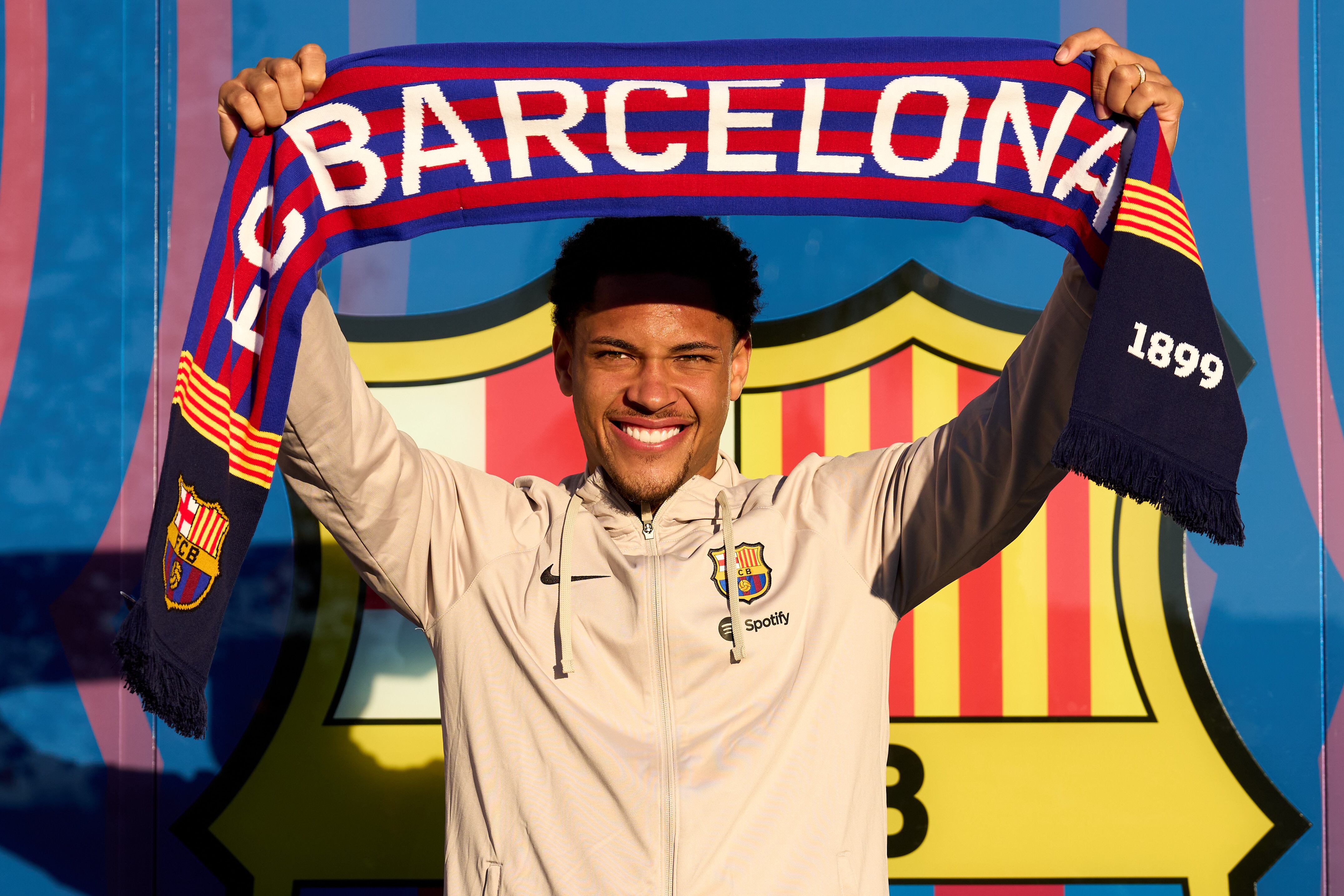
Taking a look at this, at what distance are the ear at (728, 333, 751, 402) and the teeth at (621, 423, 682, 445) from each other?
19 centimetres

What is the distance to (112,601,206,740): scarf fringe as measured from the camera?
1537 millimetres

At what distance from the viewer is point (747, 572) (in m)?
1.76

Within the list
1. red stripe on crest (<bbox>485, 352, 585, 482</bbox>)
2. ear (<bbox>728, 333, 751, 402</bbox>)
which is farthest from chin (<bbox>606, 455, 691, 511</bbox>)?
red stripe on crest (<bbox>485, 352, 585, 482</bbox>)

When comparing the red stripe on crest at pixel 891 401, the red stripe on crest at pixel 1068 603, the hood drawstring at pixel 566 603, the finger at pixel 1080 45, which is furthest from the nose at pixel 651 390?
Result: the red stripe on crest at pixel 1068 603

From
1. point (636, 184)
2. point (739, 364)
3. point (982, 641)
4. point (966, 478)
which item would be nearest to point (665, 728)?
point (966, 478)

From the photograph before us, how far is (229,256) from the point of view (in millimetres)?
1643

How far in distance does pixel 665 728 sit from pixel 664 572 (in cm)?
26

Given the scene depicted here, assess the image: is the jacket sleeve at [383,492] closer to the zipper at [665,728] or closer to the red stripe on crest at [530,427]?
the zipper at [665,728]

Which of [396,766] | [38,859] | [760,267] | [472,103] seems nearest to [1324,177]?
[760,267]

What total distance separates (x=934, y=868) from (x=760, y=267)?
5.41ft

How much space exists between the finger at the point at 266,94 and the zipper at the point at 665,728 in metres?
0.95

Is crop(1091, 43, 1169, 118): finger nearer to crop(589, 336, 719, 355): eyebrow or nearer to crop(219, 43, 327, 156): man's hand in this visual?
crop(589, 336, 719, 355): eyebrow

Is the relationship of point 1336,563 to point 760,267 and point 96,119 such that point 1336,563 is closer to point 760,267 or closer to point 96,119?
point 760,267

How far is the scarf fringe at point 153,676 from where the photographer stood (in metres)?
1.54
